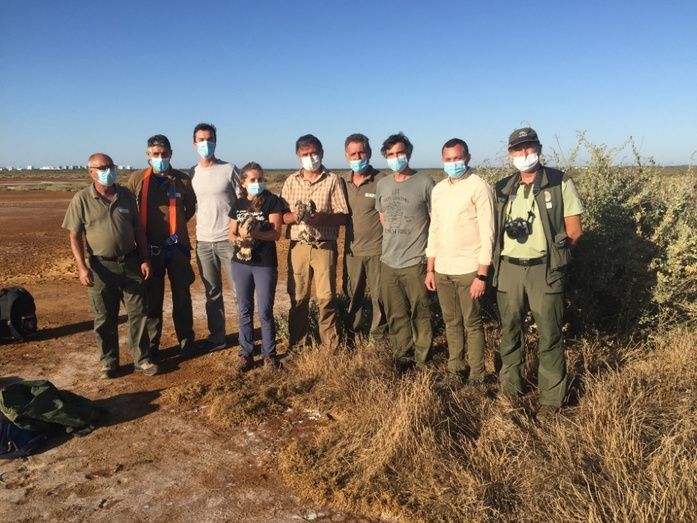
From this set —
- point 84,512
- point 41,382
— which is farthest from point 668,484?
point 41,382

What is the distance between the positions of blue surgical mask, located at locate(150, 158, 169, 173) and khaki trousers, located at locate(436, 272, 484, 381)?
10.6 ft

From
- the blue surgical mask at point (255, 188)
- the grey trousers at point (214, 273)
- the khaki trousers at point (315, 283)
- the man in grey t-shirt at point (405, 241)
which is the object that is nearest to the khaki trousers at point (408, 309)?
the man in grey t-shirt at point (405, 241)

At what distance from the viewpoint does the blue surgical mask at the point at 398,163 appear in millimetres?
5043

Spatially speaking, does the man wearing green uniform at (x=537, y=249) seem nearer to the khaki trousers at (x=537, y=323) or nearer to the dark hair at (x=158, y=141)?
the khaki trousers at (x=537, y=323)

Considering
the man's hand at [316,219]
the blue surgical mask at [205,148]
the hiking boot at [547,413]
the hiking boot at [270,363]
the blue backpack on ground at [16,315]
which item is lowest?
the hiking boot at [547,413]

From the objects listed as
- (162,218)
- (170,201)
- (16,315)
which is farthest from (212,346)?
(16,315)

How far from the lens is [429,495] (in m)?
3.27

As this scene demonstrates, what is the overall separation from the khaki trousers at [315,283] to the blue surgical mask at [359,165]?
2.66 feet

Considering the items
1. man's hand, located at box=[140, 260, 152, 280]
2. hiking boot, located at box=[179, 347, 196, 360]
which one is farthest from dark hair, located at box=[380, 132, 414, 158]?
hiking boot, located at box=[179, 347, 196, 360]

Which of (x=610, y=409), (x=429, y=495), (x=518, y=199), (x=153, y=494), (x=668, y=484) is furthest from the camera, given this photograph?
(x=518, y=199)

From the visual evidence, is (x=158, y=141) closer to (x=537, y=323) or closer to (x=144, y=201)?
(x=144, y=201)

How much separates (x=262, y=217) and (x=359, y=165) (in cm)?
117

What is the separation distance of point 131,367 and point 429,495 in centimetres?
388

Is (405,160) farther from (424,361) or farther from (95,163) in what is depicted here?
(95,163)
